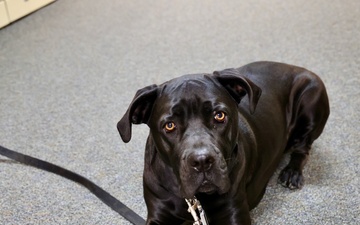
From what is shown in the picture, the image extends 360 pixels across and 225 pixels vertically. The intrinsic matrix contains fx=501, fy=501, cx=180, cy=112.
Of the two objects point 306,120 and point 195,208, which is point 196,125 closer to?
point 195,208

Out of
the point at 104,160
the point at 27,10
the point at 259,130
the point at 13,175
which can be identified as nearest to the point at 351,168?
the point at 259,130

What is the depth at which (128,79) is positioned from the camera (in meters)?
2.99

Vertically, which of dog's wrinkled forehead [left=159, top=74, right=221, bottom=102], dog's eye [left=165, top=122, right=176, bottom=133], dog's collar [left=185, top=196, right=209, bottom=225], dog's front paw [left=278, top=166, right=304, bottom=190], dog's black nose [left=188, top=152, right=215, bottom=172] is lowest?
dog's front paw [left=278, top=166, right=304, bottom=190]

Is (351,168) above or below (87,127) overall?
above

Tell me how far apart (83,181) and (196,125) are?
82 centimetres

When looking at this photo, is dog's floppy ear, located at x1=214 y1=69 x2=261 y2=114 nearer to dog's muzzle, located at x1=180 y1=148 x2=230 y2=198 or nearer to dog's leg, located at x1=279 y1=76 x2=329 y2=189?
dog's muzzle, located at x1=180 y1=148 x2=230 y2=198

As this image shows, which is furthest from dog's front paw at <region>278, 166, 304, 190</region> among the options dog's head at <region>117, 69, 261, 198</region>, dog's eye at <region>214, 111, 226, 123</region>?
dog's eye at <region>214, 111, 226, 123</region>

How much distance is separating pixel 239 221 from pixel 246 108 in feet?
1.40

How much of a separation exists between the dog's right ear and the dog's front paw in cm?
72

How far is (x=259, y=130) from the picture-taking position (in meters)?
1.79

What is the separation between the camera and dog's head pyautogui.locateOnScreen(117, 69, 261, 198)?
1.35 metres

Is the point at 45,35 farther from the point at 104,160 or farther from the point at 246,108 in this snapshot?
the point at 246,108

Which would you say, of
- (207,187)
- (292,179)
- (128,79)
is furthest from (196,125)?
(128,79)

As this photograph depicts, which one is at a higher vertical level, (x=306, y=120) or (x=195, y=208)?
(x=195, y=208)
